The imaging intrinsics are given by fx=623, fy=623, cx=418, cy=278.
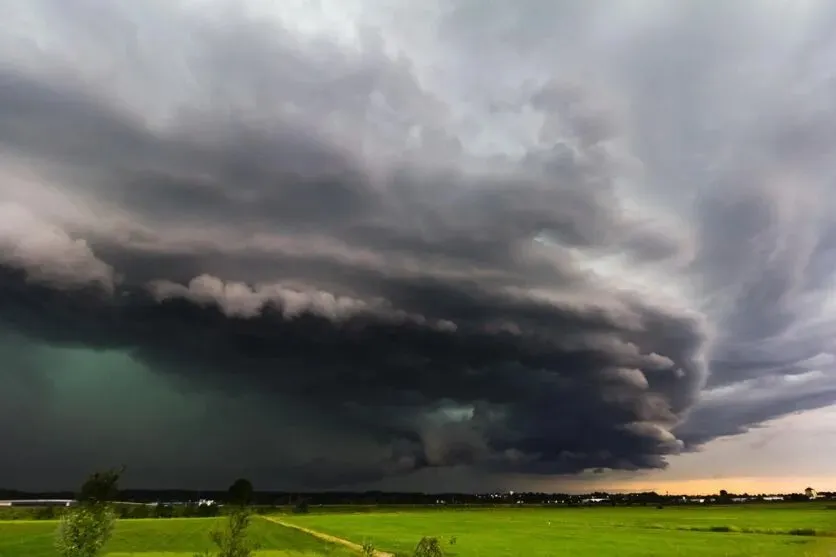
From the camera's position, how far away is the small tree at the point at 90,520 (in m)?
35.7

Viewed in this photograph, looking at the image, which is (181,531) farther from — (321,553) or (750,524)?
(750,524)

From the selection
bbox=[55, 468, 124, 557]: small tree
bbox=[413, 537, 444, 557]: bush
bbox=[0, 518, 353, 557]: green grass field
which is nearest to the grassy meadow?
bbox=[0, 518, 353, 557]: green grass field

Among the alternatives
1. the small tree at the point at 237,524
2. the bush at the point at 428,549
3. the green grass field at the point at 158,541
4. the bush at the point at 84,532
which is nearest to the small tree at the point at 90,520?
the bush at the point at 84,532

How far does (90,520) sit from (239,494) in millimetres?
13181

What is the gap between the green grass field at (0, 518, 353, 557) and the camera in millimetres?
94688

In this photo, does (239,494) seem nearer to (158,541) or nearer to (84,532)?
(84,532)

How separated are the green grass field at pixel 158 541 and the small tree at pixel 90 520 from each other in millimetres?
58109

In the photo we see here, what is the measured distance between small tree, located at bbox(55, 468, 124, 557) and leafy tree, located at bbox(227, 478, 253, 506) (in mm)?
12209

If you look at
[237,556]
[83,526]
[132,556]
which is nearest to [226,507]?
[237,556]

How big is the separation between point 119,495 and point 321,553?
210 ft

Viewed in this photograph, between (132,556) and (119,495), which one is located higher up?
(119,495)

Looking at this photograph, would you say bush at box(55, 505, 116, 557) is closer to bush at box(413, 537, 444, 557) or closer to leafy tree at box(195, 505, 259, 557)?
leafy tree at box(195, 505, 259, 557)

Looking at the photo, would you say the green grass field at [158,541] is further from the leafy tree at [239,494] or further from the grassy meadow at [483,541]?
the leafy tree at [239,494]

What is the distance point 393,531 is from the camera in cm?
13925
